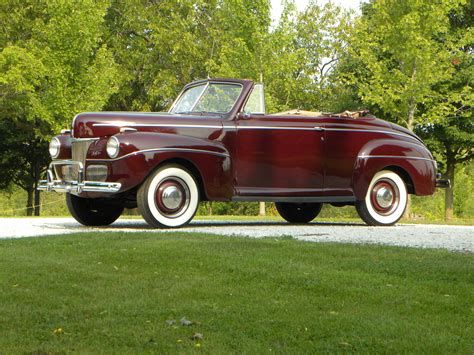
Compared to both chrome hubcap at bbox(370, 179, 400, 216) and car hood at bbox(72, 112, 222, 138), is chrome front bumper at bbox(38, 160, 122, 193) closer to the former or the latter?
car hood at bbox(72, 112, 222, 138)

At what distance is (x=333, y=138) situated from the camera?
12656mm

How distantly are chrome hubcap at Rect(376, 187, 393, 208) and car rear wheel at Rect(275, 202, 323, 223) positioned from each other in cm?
168

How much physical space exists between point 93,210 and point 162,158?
8.08 ft

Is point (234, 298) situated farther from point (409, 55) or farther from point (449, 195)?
point (449, 195)

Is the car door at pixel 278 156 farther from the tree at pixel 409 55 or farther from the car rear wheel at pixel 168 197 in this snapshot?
the tree at pixel 409 55

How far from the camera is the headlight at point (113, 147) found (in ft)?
36.6

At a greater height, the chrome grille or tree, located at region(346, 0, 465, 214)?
tree, located at region(346, 0, 465, 214)

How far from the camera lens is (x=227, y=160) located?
11.9 m

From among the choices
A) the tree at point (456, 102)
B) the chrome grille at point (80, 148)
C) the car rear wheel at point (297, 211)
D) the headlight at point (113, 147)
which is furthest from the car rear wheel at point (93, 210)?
the tree at point (456, 102)

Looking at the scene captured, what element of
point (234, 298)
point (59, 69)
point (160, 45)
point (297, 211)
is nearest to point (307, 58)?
point (160, 45)

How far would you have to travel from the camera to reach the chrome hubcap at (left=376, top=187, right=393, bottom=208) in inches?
522

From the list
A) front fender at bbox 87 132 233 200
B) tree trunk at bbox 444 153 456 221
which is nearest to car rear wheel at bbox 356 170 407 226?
front fender at bbox 87 132 233 200

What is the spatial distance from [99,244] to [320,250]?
2.48 m

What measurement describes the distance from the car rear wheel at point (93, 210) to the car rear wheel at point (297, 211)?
3.10 meters
